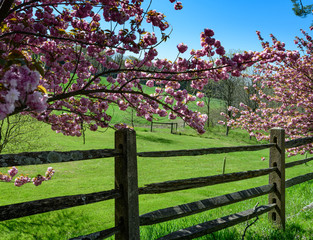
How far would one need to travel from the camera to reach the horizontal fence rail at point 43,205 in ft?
6.34

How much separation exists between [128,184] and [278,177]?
110 inches

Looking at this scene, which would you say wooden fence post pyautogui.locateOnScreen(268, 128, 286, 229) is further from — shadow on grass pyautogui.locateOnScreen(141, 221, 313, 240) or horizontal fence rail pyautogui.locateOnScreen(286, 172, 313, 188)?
horizontal fence rail pyautogui.locateOnScreen(286, 172, 313, 188)

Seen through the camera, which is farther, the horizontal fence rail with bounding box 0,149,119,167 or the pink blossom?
the pink blossom

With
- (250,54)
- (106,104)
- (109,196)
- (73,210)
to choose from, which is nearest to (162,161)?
(73,210)

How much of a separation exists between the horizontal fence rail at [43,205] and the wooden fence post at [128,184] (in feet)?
0.47

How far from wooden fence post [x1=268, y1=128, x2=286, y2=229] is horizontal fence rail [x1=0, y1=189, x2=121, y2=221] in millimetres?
2889

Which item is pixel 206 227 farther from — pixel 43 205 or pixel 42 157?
pixel 42 157

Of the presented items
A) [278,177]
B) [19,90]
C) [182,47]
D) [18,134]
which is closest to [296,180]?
[278,177]

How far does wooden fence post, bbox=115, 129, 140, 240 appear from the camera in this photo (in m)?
2.51

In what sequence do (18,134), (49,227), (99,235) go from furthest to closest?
(18,134), (49,227), (99,235)

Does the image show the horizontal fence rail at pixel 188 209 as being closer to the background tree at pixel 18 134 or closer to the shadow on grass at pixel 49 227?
the shadow on grass at pixel 49 227

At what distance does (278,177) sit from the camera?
4.27 m

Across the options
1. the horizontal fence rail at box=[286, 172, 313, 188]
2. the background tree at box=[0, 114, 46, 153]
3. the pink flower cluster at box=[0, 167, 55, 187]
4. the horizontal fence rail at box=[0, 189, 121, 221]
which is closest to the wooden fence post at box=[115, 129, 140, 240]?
the horizontal fence rail at box=[0, 189, 121, 221]

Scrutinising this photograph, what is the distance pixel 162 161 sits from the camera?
19328mm
